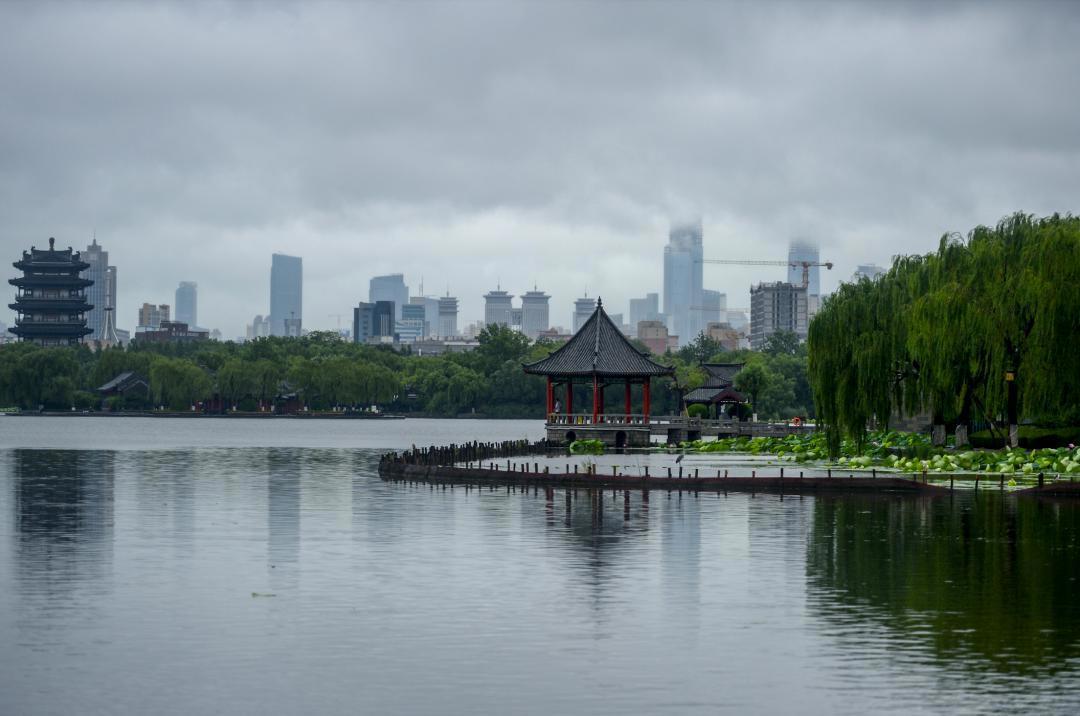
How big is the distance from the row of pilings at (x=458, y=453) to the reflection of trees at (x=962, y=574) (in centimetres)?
2191

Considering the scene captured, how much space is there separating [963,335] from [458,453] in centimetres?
2466

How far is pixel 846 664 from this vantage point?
21953mm

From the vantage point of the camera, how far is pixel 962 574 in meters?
31.4

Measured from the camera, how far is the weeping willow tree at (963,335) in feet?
182

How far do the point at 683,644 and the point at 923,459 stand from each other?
42643 millimetres

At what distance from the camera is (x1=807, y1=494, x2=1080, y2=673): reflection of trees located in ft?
78.5

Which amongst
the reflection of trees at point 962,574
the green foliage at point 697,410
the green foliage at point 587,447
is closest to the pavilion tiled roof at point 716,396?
the green foliage at point 697,410

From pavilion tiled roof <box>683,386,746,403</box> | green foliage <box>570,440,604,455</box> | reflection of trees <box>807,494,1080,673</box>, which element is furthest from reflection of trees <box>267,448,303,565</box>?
pavilion tiled roof <box>683,386,746,403</box>

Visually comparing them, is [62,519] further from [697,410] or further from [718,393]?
[697,410]

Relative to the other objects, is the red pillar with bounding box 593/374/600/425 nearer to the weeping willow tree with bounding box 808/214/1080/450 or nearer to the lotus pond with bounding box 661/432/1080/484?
the lotus pond with bounding box 661/432/1080/484

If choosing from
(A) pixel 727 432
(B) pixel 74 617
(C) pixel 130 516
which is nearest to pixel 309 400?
(A) pixel 727 432

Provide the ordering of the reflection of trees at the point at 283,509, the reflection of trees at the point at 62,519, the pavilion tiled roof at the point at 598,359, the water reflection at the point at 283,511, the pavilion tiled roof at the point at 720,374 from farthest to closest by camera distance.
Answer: the pavilion tiled roof at the point at 720,374 < the pavilion tiled roof at the point at 598,359 < the reflection of trees at the point at 283,509 < the water reflection at the point at 283,511 < the reflection of trees at the point at 62,519

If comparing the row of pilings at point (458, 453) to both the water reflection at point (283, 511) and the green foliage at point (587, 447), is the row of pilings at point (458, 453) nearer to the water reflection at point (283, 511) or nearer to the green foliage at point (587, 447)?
the green foliage at point (587, 447)

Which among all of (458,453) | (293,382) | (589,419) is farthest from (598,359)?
(293,382)
